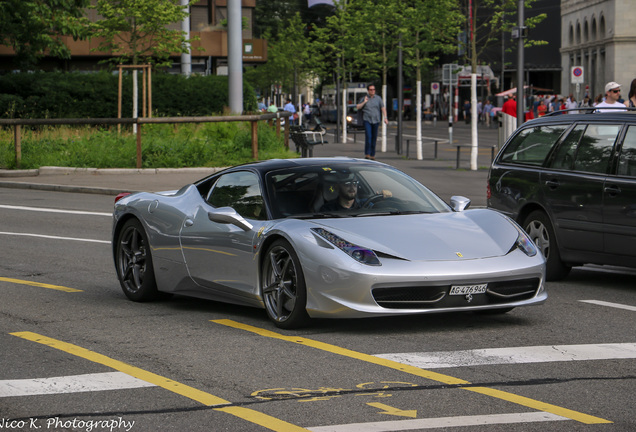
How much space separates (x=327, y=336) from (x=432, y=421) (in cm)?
245

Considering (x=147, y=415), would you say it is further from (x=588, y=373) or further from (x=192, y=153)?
(x=192, y=153)

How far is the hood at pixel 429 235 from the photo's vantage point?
25.5 ft

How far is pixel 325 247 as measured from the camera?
771cm

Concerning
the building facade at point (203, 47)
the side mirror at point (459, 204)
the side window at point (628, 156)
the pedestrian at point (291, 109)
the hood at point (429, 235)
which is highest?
the building facade at point (203, 47)

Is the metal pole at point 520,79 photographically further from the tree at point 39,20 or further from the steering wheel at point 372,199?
the steering wheel at point 372,199

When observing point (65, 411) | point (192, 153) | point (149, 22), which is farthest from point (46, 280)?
point (149, 22)

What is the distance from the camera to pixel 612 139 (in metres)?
10.4

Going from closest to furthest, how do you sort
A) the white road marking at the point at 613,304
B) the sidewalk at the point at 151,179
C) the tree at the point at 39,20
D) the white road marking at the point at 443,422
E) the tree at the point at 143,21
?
1. the white road marking at the point at 443,422
2. the white road marking at the point at 613,304
3. the sidewalk at the point at 151,179
4. the tree at the point at 39,20
5. the tree at the point at 143,21

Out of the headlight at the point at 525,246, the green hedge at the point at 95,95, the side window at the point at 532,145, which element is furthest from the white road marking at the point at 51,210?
the green hedge at the point at 95,95

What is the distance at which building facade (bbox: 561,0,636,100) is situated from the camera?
92.1 m

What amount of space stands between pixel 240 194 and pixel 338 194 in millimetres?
816

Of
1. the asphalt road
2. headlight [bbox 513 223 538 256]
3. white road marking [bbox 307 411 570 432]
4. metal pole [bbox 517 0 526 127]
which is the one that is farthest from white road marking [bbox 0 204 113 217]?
white road marking [bbox 307 411 570 432]

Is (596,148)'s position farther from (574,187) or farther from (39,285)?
(39,285)

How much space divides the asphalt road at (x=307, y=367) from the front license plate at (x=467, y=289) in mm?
295
